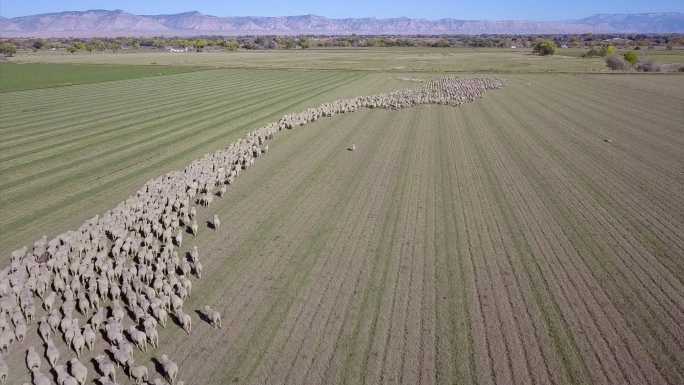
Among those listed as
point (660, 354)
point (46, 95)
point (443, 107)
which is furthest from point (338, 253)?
point (46, 95)

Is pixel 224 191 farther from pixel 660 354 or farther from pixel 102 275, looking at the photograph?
pixel 660 354

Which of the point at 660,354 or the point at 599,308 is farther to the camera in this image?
the point at 599,308

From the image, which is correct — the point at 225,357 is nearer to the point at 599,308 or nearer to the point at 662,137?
the point at 599,308

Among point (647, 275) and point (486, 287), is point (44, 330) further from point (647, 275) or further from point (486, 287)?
point (647, 275)

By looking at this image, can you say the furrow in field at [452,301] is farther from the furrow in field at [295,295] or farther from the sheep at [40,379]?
the sheep at [40,379]

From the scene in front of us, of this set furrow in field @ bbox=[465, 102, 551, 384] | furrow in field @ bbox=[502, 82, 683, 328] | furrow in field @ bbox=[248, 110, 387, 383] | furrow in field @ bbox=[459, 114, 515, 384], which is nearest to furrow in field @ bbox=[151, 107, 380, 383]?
furrow in field @ bbox=[248, 110, 387, 383]

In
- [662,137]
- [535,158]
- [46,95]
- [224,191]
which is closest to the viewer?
[224,191]

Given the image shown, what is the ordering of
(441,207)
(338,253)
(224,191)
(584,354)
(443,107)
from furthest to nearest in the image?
(443,107)
(224,191)
(441,207)
(338,253)
(584,354)

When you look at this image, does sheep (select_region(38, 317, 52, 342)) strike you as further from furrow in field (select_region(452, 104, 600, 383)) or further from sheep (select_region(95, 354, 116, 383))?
furrow in field (select_region(452, 104, 600, 383))
